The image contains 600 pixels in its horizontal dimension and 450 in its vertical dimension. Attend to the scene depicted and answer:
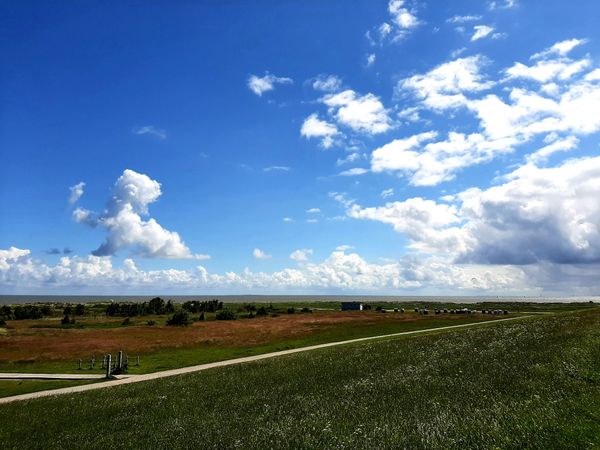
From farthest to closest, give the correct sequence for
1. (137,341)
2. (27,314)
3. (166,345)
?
(27,314), (137,341), (166,345)

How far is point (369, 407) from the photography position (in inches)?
601

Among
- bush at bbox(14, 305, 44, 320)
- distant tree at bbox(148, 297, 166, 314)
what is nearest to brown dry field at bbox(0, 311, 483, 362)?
bush at bbox(14, 305, 44, 320)

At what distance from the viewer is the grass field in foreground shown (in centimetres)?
1134

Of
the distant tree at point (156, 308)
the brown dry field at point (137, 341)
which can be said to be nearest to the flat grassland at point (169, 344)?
the brown dry field at point (137, 341)

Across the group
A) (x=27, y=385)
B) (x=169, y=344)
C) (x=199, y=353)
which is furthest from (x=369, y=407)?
(x=169, y=344)

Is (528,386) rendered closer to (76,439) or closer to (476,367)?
(476,367)

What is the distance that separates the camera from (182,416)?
17781 millimetres

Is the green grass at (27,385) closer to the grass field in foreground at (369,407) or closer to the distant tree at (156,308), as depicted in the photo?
the grass field in foreground at (369,407)

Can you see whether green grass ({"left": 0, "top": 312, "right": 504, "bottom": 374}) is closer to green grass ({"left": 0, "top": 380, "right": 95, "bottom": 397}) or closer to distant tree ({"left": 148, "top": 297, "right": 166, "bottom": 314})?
green grass ({"left": 0, "top": 380, "right": 95, "bottom": 397})

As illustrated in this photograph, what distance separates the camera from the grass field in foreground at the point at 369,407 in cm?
1134

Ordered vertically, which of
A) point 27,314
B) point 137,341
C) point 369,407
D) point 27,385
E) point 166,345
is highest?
point 369,407

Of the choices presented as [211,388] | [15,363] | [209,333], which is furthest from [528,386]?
[209,333]

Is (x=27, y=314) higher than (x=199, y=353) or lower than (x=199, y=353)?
lower

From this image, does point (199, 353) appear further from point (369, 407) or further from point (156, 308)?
point (156, 308)
